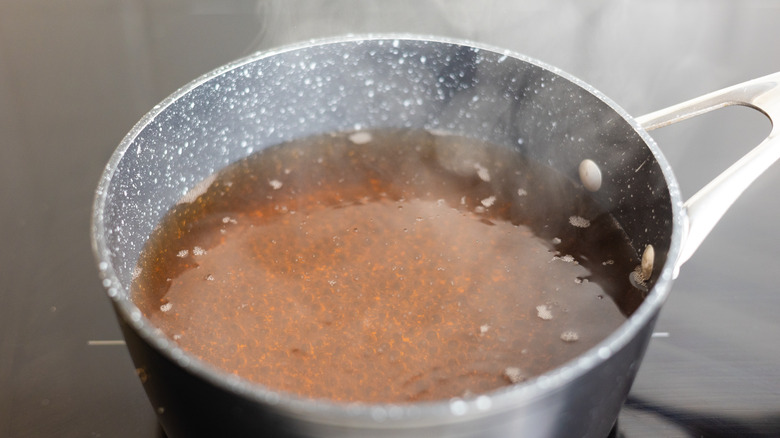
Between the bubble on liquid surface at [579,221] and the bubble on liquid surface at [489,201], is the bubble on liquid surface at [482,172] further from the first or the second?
the bubble on liquid surface at [579,221]

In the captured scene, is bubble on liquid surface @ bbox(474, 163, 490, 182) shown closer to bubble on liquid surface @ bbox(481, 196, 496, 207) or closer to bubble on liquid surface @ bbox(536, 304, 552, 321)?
bubble on liquid surface @ bbox(481, 196, 496, 207)

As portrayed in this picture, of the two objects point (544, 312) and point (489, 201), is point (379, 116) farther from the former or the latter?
point (544, 312)

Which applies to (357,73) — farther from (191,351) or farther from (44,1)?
(44,1)

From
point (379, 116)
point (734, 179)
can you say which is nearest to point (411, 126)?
point (379, 116)

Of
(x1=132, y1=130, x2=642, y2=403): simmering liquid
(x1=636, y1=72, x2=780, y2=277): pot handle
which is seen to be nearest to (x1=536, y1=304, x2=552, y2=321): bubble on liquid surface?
(x1=132, y1=130, x2=642, y2=403): simmering liquid

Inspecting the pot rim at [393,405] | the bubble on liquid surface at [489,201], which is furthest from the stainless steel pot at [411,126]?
the bubble on liquid surface at [489,201]
